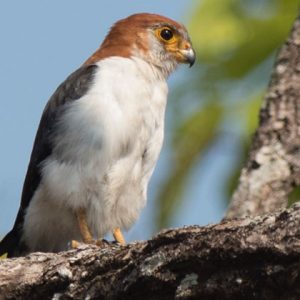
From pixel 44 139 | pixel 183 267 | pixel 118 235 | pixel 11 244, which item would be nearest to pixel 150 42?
pixel 44 139

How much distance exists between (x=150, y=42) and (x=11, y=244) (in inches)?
84.0

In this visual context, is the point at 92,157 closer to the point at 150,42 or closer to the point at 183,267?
the point at 150,42

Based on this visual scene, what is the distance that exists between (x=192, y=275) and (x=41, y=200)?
3.07 metres

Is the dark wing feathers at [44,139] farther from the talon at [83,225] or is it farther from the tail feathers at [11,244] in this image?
the talon at [83,225]

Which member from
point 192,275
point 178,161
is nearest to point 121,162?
point 178,161

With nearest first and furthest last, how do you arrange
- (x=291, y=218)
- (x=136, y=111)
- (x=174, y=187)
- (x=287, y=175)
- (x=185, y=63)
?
(x=291, y=218)
(x=174, y=187)
(x=287, y=175)
(x=136, y=111)
(x=185, y=63)

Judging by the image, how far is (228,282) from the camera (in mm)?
3723

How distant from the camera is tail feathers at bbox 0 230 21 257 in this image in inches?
268

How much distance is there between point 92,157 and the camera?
643cm

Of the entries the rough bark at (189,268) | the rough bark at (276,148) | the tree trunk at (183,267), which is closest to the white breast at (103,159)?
the rough bark at (276,148)

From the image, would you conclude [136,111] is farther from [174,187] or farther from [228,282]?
[228,282]

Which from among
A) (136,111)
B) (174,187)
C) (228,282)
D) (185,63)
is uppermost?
(185,63)

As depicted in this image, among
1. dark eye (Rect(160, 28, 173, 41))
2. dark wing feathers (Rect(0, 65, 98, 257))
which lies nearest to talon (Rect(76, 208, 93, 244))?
dark wing feathers (Rect(0, 65, 98, 257))

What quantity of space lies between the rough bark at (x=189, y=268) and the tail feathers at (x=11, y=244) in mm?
2256
